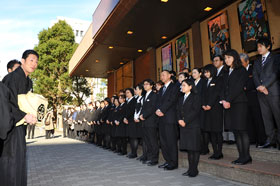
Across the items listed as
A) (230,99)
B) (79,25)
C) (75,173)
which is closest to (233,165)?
(230,99)

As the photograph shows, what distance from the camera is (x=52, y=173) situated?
4.43 m

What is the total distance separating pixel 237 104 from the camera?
11.8 ft

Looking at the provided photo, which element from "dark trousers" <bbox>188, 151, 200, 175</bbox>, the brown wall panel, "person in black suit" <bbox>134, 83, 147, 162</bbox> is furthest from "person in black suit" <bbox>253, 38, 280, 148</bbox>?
the brown wall panel

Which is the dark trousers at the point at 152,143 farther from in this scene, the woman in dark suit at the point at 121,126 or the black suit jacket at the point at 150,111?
the woman in dark suit at the point at 121,126

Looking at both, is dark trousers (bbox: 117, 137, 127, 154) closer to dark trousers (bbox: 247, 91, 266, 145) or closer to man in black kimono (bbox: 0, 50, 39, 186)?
dark trousers (bbox: 247, 91, 266, 145)

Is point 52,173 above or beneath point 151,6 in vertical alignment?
beneath

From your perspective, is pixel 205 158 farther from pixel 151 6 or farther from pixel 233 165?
pixel 151 6

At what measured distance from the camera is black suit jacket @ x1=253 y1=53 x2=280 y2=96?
341 cm

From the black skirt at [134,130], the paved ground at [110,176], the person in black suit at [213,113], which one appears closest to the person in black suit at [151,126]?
the paved ground at [110,176]

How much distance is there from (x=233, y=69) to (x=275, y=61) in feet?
2.09

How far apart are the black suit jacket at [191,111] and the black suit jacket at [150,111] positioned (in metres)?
1.07

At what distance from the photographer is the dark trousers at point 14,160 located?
2229mm

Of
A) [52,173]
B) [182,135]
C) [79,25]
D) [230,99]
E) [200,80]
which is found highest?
[79,25]

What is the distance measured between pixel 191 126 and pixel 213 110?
2.13ft
